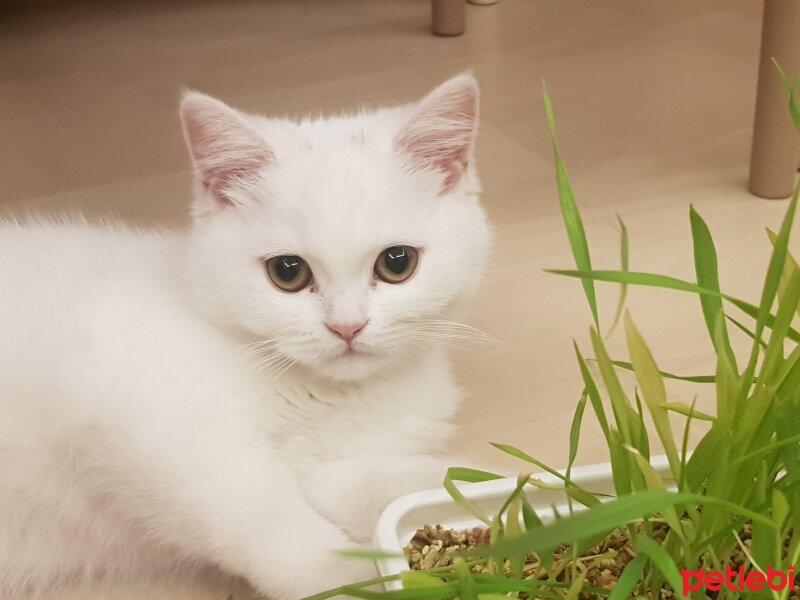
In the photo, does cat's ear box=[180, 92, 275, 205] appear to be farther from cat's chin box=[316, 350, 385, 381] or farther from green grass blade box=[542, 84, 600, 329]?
green grass blade box=[542, 84, 600, 329]

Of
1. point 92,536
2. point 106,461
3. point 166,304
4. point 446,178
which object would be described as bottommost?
point 92,536

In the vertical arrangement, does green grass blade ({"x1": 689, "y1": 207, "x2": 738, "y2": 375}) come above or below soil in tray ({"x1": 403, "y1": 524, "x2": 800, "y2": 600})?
above

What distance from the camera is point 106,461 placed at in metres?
0.88

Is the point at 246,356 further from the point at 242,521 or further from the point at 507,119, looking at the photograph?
the point at 507,119

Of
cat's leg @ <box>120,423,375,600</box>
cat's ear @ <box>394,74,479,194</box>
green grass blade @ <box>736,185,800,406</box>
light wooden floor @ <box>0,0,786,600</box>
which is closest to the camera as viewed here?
green grass blade @ <box>736,185,800,406</box>

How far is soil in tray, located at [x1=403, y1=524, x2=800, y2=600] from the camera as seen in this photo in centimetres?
64

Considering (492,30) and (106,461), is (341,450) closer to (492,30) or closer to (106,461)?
(106,461)

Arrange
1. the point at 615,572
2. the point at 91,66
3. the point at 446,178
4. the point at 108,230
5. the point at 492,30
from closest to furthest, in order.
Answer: the point at 615,572, the point at 446,178, the point at 108,230, the point at 91,66, the point at 492,30

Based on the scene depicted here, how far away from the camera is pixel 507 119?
6.50ft

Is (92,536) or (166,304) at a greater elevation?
(166,304)

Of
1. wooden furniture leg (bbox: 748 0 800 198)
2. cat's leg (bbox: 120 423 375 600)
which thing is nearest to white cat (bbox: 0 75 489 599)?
cat's leg (bbox: 120 423 375 600)

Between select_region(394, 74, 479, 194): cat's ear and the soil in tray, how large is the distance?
0.43 metres

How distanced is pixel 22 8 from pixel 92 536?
223 centimetres

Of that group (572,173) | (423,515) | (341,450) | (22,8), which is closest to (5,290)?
(341,450)
